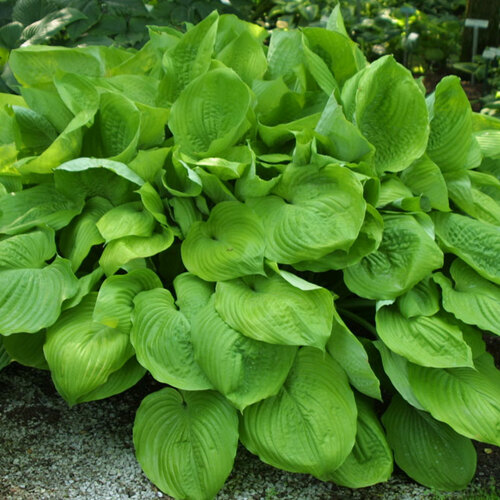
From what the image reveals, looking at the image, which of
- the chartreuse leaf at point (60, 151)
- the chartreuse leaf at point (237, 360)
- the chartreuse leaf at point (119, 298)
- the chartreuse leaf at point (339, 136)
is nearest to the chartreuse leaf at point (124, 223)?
the chartreuse leaf at point (119, 298)

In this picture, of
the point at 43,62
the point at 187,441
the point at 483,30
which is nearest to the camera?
the point at 187,441

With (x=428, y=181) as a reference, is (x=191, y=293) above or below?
below

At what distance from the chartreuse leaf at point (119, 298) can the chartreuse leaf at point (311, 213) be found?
43cm

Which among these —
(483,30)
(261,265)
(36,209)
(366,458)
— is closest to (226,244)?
(261,265)

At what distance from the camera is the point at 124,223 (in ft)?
7.28

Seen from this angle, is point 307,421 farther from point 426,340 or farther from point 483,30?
point 483,30

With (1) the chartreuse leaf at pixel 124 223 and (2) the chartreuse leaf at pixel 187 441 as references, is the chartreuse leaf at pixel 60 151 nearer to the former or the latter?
(1) the chartreuse leaf at pixel 124 223

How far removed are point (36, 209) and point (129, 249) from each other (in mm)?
451

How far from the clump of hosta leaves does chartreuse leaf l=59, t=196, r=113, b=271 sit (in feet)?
0.04

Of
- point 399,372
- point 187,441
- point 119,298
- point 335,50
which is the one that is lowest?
point 187,441

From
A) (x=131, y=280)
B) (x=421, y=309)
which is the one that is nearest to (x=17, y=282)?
(x=131, y=280)

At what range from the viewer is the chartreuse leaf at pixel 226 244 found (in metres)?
2.11

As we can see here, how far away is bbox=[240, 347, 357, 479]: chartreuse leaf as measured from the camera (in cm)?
204

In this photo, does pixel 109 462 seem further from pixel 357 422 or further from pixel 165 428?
pixel 357 422
